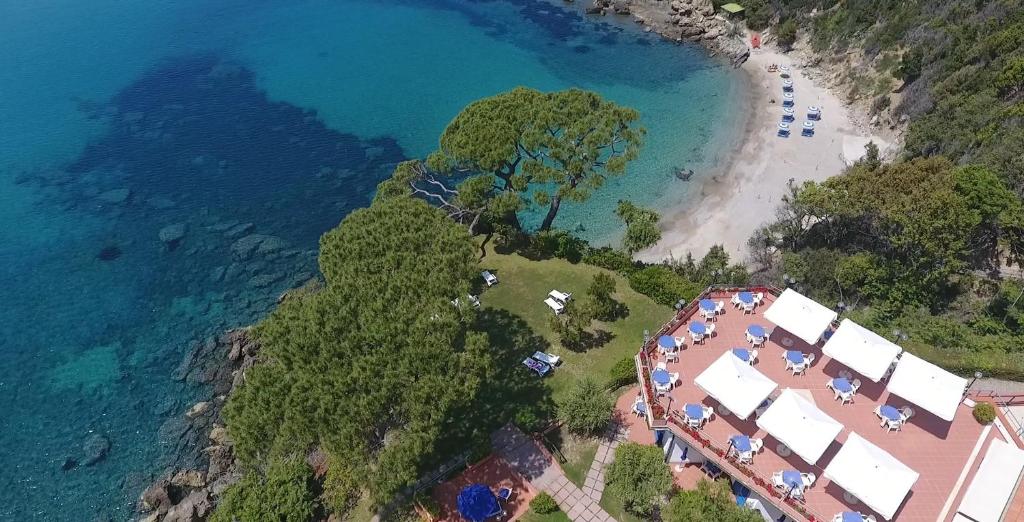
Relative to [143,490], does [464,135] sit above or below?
above

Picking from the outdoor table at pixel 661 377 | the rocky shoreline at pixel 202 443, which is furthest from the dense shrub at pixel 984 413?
the rocky shoreline at pixel 202 443

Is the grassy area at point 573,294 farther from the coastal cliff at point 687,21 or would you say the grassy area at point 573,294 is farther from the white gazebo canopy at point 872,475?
the coastal cliff at point 687,21

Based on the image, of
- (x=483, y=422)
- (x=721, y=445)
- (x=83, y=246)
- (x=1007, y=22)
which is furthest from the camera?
(x=1007, y=22)

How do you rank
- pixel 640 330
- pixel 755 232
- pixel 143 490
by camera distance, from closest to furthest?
1. pixel 143 490
2. pixel 640 330
3. pixel 755 232

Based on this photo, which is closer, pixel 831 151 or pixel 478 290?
pixel 478 290

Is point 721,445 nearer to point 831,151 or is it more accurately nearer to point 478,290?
point 478,290

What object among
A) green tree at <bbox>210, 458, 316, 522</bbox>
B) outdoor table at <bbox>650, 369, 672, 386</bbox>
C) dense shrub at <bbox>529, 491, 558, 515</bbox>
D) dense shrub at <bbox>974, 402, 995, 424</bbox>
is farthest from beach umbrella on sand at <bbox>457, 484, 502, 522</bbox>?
dense shrub at <bbox>974, 402, 995, 424</bbox>

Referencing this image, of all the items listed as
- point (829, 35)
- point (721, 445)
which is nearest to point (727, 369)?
point (721, 445)
